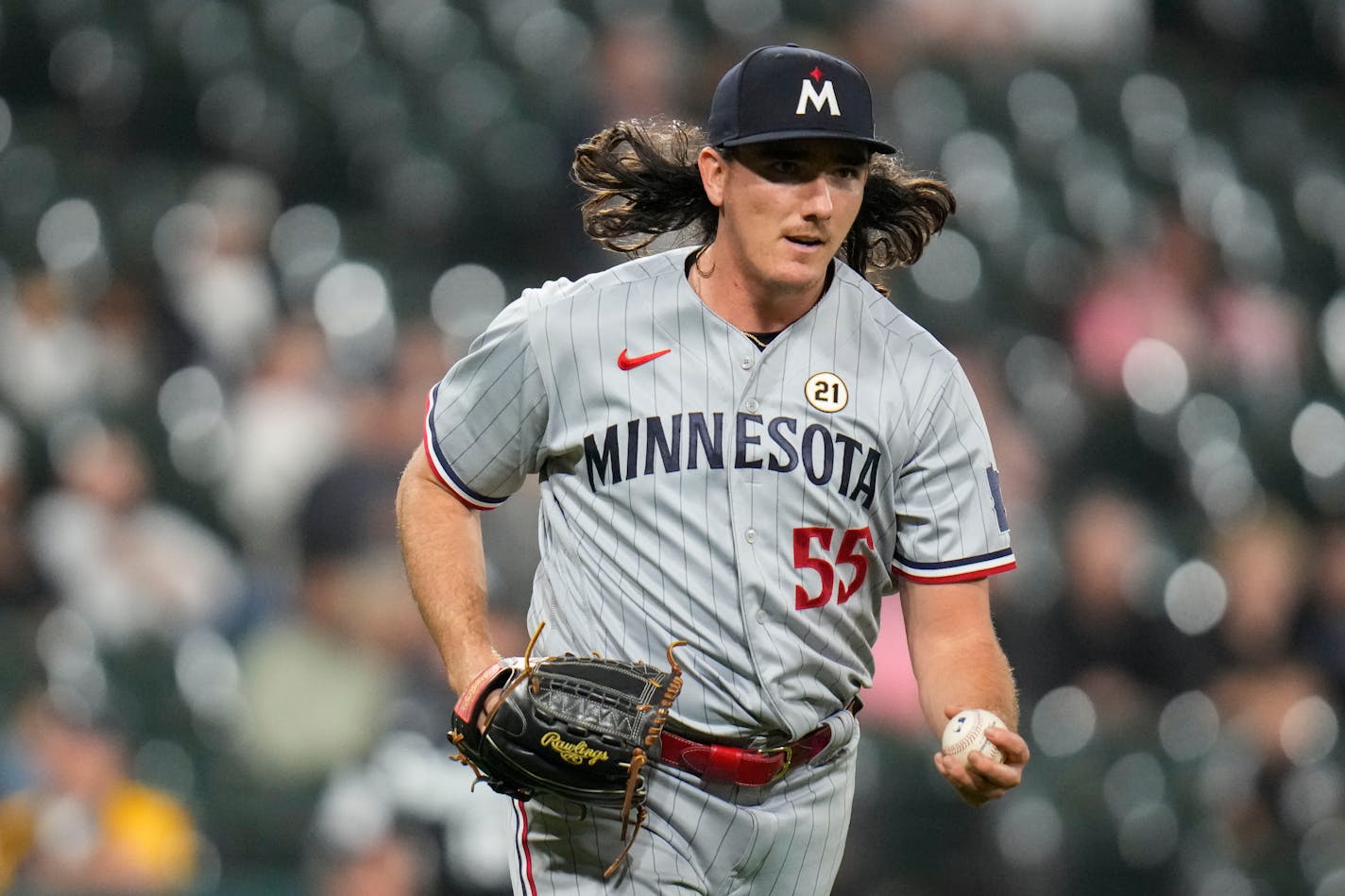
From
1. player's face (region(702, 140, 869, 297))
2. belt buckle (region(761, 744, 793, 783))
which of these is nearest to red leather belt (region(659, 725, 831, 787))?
belt buckle (region(761, 744, 793, 783))

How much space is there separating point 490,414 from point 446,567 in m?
0.22

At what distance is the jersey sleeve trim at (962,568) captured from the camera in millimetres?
2479

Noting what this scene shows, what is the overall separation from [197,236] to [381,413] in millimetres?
904

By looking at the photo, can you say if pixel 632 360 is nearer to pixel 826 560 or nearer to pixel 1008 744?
pixel 826 560

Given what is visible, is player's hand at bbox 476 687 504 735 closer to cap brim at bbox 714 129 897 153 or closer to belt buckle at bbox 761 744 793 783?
belt buckle at bbox 761 744 793 783

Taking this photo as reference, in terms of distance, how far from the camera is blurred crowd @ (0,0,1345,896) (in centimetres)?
462

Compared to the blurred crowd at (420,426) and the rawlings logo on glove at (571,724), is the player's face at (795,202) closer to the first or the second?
the rawlings logo on glove at (571,724)

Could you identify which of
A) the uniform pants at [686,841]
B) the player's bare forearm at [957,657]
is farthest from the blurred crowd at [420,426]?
the player's bare forearm at [957,657]

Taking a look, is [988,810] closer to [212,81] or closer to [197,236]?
[197,236]

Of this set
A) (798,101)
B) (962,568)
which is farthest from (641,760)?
(798,101)

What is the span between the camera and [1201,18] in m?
8.57

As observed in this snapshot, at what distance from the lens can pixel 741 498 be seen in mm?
2412

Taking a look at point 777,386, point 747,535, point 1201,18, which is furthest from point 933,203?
point 1201,18

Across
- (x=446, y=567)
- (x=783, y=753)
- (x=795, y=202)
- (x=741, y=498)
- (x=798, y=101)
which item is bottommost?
(x=783, y=753)
